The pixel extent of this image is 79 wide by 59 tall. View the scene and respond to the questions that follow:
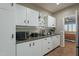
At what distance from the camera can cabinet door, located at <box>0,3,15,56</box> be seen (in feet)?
6.86

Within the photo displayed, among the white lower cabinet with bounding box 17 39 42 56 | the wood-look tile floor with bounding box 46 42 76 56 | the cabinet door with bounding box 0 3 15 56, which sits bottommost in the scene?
the wood-look tile floor with bounding box 46 42 76 56

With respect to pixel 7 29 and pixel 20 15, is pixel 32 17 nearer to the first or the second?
pixel 20 15

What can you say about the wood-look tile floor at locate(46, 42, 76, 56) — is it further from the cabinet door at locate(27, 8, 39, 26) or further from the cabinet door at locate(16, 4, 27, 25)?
the cabinet door at locate(16, 4, 27, 25)

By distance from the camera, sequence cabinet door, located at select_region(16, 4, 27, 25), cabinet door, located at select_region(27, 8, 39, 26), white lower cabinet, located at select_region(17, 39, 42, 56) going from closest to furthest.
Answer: white lower cabinet, located at select_region(17, 39, 42, 56), cabinet door, located at select_region(16, 4, 27, 25), cabinet door, located at select_region(27, 8, 39, 26)

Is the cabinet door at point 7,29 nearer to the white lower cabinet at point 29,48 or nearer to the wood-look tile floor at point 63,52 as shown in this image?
the white lower cabinet at point 29,48

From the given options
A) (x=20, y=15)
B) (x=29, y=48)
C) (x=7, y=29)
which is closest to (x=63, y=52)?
(x=29, y=48)

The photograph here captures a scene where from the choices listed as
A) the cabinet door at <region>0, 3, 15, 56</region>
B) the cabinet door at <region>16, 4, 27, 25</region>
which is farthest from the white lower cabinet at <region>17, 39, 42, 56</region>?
the cabinet door at <region>16, 4, 27, 25</region>

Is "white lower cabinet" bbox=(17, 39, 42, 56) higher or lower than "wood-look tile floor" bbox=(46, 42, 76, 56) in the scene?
higher

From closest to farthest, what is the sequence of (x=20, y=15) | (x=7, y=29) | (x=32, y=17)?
1. (x=7, y=29)
2. (x=20, y=15)
3. (x=32, y=17)

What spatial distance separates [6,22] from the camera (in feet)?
7.16

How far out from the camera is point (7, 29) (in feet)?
7.25

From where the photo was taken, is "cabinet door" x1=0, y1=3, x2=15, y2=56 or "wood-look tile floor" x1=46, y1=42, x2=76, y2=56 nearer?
"cabinet door" x1=0, y1=3, x2=15, y2=56

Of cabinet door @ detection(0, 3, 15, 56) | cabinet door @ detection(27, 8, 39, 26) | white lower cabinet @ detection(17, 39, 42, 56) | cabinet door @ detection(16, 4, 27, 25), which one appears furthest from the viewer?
cabinet door @ detection(27, 8, 39, 26)

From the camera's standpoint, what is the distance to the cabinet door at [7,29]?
2.09 m
